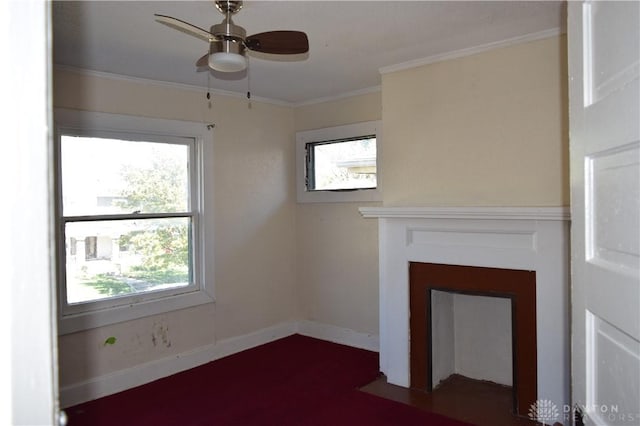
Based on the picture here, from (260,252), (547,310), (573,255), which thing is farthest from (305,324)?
(573,255)

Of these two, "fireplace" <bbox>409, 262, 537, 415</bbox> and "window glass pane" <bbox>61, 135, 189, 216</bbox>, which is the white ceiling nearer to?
"window glass pane" <bbox>61, 135, 189, 216</bbox>

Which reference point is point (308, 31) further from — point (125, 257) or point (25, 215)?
point (25, 215)

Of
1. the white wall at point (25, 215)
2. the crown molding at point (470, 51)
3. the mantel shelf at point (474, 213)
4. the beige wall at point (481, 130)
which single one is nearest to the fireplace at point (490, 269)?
the mantel shelf at point (474, 213)

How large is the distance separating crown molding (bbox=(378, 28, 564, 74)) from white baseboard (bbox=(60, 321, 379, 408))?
93.2 inches

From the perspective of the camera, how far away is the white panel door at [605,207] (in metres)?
0.83

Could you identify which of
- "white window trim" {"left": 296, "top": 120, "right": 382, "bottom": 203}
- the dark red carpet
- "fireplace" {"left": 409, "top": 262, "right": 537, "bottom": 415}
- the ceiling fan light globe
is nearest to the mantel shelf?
"fireplace" {"left": 409, "top": 262, "right": 537, "bottom": 415}

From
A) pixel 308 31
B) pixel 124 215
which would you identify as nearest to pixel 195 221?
pixel 124 215

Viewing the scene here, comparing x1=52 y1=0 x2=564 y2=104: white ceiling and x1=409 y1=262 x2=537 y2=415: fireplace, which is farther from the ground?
x1=52 y1=0 x2=564 y2=104: white ceiling

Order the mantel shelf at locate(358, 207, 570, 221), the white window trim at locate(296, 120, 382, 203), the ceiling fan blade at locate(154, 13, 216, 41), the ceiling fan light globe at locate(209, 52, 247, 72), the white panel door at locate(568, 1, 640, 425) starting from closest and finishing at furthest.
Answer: the white panel door at locate(568, 1, 640, 425) → the ceiling fan blade at locate(154, 13, 216, 41) → the ceiling fan light globe at locate(209, 52, 247, 72) → the mantel shelf at locate(358, 207, 570, 221) → the white window trim at locate(296, 120, 382, 203)

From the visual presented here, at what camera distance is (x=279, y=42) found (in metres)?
2.27

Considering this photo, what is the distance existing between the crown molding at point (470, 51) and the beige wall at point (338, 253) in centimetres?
68

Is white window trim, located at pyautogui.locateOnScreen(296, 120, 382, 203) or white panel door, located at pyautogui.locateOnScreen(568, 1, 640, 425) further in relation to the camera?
white window trim, located at pyautogui.locateOnScreen(296, 120, 382, 203)

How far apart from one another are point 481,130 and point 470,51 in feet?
1.78

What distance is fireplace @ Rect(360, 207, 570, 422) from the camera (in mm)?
2830
